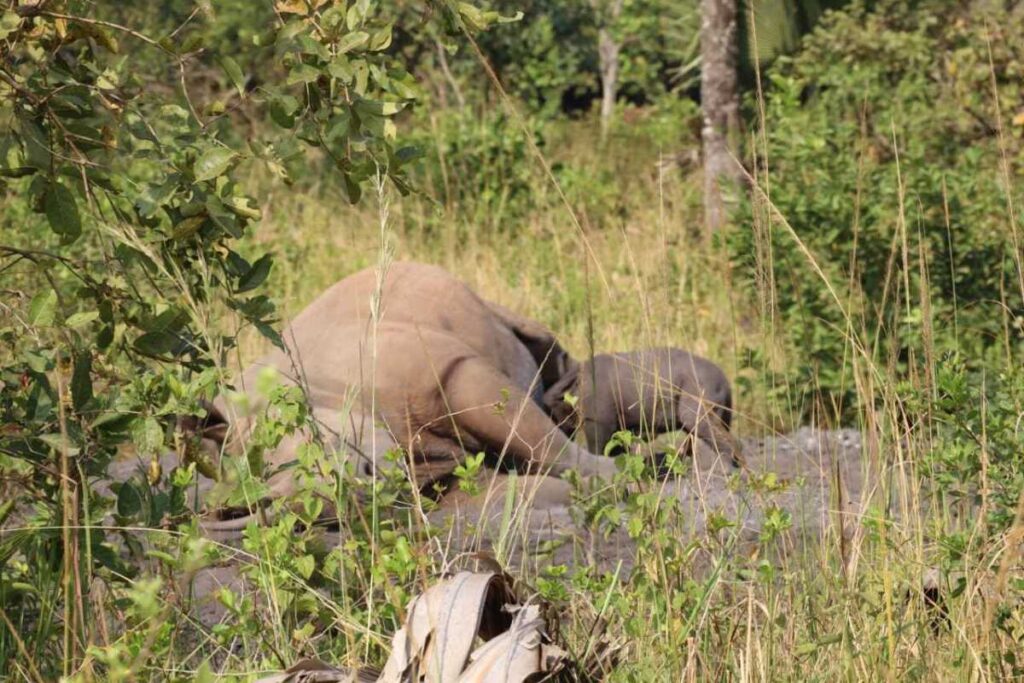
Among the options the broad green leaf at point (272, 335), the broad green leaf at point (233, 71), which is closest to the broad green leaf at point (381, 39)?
the broad green leaf at point (233, 71)

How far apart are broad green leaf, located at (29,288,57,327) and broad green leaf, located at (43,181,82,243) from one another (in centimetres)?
12

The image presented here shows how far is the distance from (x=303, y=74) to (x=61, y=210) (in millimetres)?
530

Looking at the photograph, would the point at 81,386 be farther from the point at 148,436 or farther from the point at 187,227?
the point at 187,227

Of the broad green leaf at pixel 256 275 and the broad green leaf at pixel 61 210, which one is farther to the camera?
the broad green leaf at pixel 256 275

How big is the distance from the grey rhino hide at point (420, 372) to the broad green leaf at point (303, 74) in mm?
1727

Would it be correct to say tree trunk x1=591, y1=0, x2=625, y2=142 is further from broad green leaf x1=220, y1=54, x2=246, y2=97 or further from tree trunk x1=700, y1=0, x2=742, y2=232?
broad green leaf x1=220, y1=54, x2=246, y2=97

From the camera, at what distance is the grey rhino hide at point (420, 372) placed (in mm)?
4777

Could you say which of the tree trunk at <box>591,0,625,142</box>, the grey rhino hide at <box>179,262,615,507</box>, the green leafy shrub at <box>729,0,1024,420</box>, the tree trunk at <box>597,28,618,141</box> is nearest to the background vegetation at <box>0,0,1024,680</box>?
the grey rhino hide at <box>179,262,615,507</box>

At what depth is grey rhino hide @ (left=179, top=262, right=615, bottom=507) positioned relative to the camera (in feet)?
15.7

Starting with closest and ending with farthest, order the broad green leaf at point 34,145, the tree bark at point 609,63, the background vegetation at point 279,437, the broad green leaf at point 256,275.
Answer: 1. the background vegetation at point 279,437
2. the broad green leaf at point 34,145
3. the broad green leaf at point 256,275
4. the tree bark at point 609,63

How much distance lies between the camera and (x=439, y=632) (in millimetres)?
2205

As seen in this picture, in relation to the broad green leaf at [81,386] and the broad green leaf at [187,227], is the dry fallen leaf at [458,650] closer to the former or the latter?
the broad green leaf at [81,386]

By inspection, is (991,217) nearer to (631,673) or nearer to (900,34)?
(900,34)

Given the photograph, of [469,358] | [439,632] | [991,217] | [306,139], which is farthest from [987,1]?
[439,632]
